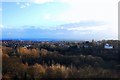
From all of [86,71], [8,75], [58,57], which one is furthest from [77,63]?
[8,75]

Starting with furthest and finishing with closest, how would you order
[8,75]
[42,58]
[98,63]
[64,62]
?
1. [42,58]
2. [64,62]
3. [98,63]
4. [8,75]

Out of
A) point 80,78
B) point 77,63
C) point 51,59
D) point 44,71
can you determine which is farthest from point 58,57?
point 80,78

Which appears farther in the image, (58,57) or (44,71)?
(58,57)

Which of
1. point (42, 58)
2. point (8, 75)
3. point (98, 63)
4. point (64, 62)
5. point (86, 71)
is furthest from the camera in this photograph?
point (42, 58)

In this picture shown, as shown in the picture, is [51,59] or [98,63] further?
[51,59]

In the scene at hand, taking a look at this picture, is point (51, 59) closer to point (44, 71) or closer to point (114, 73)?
point (44, 71)

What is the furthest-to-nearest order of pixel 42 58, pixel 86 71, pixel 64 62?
pixel 42 58, pixel 64 62, pixel 86 71

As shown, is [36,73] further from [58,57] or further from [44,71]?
[58,57]

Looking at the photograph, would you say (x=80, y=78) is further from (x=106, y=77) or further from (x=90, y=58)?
Result: (x=90, y=58)

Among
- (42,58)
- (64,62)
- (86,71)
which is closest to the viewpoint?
(86,71)
